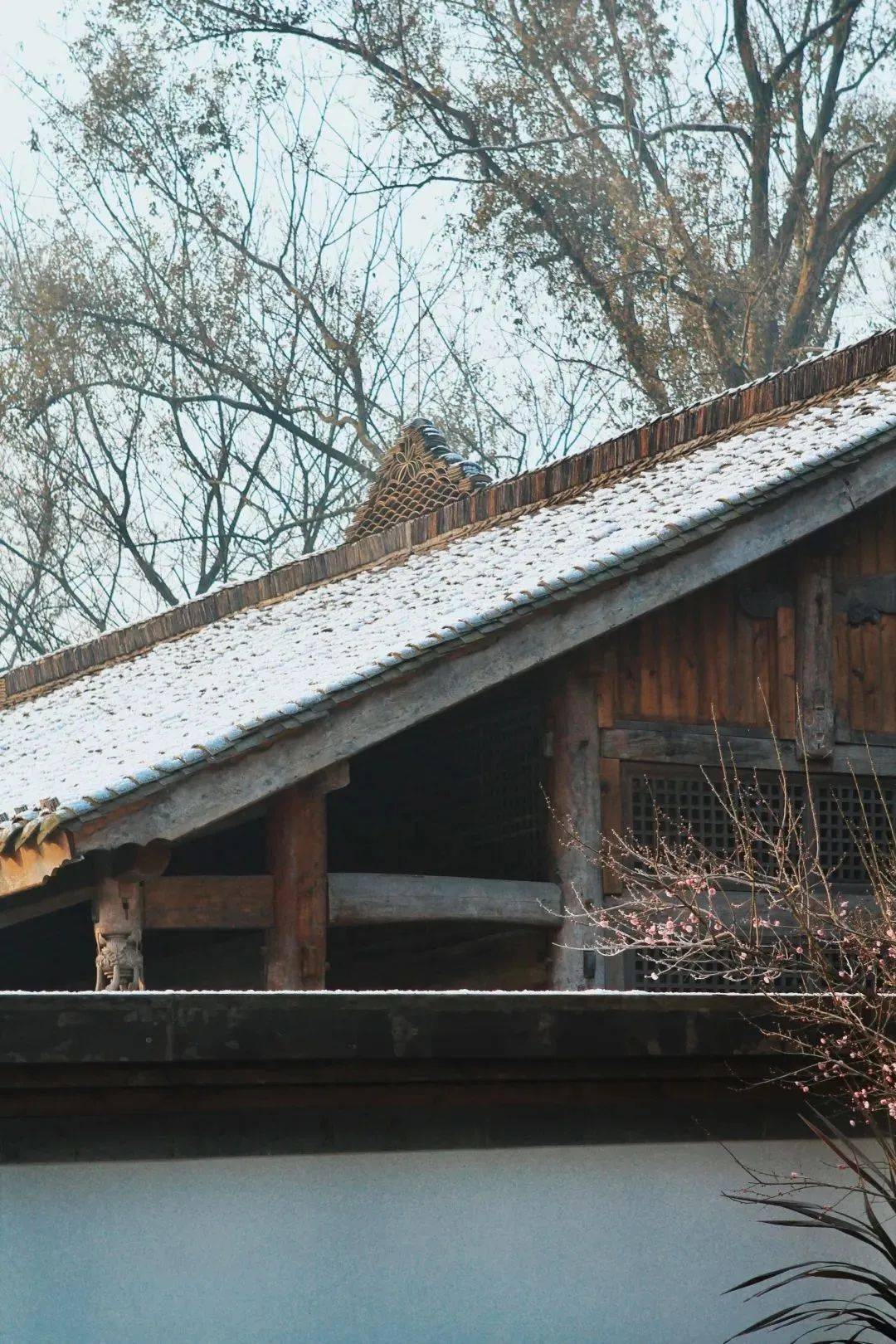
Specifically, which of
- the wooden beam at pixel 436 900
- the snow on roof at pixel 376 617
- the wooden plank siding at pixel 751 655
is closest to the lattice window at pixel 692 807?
the wooden plank siding at pixel 751 655

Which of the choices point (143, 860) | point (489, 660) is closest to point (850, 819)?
point (489, 660)

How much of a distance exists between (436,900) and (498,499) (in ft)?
13.0

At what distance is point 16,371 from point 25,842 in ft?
56.3

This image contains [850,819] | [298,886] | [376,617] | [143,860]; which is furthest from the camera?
[376,617]

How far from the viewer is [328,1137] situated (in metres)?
4.39

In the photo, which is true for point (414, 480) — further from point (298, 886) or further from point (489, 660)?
point (298, 886)

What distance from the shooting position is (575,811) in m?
9.20

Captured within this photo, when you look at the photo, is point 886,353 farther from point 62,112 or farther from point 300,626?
point 62,112

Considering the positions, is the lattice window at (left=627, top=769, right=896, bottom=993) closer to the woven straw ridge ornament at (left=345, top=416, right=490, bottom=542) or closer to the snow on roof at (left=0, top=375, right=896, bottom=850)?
the snow on roof at (left=0, top=375, right=896, bottom=850)

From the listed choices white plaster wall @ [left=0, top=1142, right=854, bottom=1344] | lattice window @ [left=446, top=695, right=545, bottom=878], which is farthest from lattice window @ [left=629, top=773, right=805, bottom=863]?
white plaster wall @ [left=0, top=1142, right=854, bottom=1344]

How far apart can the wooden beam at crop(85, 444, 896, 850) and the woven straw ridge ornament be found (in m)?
4.04

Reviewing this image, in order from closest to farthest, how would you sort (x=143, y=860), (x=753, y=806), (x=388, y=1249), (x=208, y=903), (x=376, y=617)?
(x=388, y=1249) < (x=143, y=860) < (x=208, y=903) < (x=753, y=806) < (x=376, y=617)

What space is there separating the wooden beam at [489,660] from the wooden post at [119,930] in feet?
1.56

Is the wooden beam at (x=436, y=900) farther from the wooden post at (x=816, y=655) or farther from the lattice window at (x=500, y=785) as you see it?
the wooden post at (x=816, y=655)
